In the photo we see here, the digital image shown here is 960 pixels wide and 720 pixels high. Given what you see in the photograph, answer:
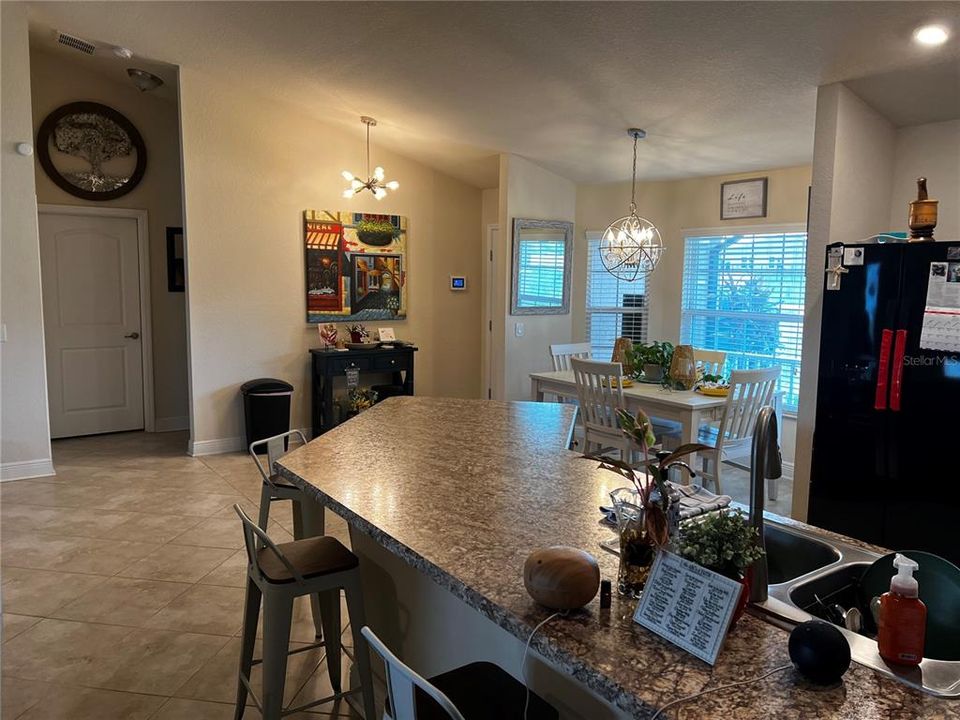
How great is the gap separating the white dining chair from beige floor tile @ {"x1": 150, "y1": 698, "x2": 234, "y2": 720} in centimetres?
363

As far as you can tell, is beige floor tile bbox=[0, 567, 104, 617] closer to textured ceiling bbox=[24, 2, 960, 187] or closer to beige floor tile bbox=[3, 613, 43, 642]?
A: beige floor tile bbox=[3, 613, 43, 642]

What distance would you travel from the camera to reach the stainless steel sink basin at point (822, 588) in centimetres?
100

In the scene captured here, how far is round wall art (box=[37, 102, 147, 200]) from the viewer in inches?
220

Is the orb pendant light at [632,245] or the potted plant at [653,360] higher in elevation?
the orb pendant light at [632,245]

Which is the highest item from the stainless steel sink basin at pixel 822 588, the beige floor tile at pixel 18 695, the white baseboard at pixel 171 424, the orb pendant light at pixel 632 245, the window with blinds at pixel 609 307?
the orb pendant light at pixel 632 245

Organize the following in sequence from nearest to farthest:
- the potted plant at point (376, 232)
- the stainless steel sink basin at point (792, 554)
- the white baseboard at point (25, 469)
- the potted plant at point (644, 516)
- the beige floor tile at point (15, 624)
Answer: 1. the potted plant at point (644, 516)
2. the stainless steel sink basin at point (792, 554)
3. the beige floor tile at point (15, 624)
4. the white baseboard at point (25, 469)
5. the potted plant at point (376, 232)

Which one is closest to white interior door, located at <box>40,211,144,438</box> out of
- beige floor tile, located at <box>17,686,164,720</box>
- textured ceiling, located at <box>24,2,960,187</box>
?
textured ceiling, located at <box>24,2,960,187</box>

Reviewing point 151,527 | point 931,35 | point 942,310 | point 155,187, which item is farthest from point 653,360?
point 155,187

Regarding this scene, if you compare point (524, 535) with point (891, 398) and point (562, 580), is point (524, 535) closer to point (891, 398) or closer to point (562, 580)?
point (562, 580)

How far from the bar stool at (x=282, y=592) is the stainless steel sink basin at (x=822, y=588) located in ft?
3.74

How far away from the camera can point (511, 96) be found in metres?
4.23

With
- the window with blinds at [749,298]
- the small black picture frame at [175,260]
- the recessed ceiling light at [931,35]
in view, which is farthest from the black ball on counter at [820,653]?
the small black picture frame at [175,260]

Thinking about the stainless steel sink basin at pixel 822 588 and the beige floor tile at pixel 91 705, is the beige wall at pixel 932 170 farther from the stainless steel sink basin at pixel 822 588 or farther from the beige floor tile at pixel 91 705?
the beige floor tile at pixel 91 705

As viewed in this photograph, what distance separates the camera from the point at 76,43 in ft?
15.6
